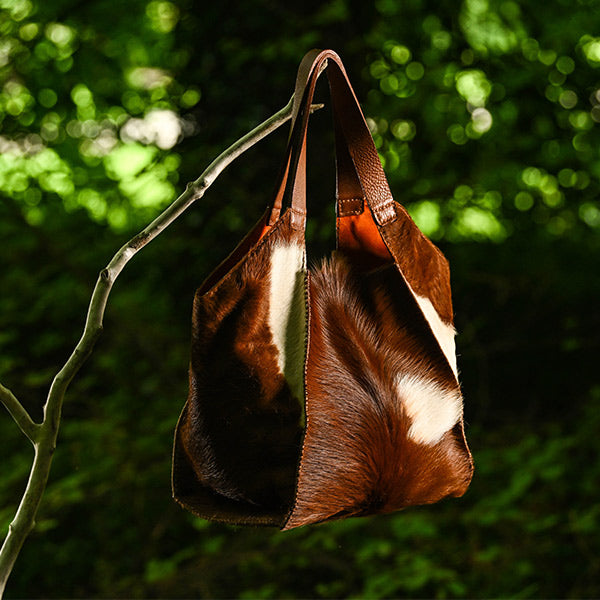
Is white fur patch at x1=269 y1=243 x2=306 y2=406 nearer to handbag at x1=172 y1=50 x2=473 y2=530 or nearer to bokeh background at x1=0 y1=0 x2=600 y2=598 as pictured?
handbag at x1=172 y1=50 x2=473 y2=530

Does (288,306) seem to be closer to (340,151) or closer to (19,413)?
(340,151)

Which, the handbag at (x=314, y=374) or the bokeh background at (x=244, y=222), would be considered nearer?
the handbag at (x=314, y=374)

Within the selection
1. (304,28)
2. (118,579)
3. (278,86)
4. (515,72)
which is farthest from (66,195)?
(515,72)

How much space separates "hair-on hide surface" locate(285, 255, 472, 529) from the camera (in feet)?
1.84

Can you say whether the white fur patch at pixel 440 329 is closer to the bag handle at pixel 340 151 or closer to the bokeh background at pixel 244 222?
the bag handle at pixel 340 151

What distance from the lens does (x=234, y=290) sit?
58 centimetres

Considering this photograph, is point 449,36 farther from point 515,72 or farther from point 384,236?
point 384,236

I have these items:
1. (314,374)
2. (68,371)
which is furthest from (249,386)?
(68,371)

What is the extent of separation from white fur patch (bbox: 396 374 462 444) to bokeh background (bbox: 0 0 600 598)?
3.91 feet

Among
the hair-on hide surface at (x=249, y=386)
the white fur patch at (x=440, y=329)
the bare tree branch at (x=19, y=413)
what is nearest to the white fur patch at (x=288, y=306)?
the hair-on hide surface at (x=249, y=386)

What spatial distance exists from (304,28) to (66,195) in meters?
0.72

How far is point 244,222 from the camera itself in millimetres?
1949

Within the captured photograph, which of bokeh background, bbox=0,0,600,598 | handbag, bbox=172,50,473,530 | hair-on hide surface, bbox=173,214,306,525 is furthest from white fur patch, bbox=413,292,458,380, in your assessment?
bokeh background, bbox=0,0,600,598

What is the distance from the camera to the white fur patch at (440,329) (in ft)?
2.07
